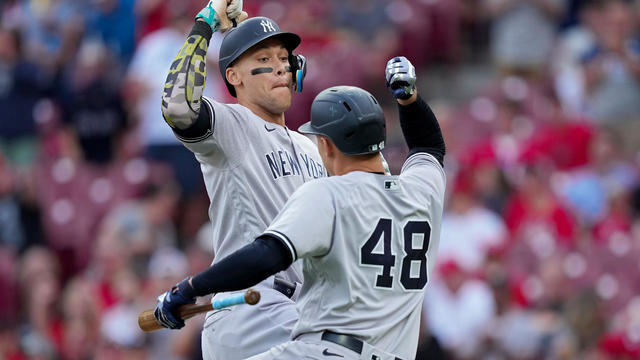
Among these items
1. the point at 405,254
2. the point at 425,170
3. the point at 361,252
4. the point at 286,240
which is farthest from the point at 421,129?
the point at 286,240

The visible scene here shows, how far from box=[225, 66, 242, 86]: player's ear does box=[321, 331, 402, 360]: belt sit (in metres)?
1.36

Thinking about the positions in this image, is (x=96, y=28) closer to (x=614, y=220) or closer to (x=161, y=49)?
(x=161, y=49)

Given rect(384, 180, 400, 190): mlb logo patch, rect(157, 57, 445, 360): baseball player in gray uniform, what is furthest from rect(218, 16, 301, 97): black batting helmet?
rect(384, 180, 400, 190): mlb logo patch

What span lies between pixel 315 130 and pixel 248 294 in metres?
0.79

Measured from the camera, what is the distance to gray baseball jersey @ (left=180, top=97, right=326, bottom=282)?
5.36 m

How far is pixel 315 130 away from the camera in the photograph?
201 inches

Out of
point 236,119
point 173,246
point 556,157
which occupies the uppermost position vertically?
point 236,119

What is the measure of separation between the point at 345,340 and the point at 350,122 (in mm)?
890

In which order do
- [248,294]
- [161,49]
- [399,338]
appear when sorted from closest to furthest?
[248,294] < [399,338] < [161,49]

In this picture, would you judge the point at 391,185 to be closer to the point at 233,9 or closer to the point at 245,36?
the point at 245,36

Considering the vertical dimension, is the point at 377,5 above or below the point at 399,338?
above

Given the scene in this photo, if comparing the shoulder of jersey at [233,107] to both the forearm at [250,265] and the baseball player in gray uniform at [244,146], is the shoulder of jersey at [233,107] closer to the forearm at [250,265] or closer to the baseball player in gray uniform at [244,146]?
the baseball player in gray uniform at [244,146]

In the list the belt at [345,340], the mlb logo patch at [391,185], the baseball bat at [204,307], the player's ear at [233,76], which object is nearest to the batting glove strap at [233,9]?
the player's ear at [233,76]

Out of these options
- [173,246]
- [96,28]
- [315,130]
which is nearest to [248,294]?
[315,130]
